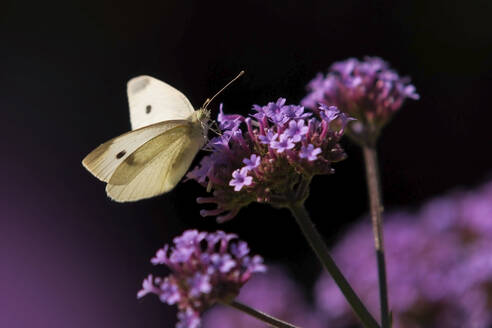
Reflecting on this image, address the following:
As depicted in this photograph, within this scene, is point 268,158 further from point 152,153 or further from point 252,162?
point 152,153

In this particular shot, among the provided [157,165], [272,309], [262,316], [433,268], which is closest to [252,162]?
[262,316]

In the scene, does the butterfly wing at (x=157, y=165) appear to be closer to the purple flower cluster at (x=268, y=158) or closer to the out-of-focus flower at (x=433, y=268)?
the purple flower cluster at (x=268, y=158)

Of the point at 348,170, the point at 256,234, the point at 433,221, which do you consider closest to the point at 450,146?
the point at 348,170

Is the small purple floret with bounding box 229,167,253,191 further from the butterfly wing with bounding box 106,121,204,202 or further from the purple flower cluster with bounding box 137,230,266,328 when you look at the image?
the butterfly wing with bounding box 106,121,204,202

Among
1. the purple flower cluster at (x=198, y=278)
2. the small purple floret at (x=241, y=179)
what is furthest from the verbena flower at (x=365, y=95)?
the purple flower cluster at (x=198, y=278)

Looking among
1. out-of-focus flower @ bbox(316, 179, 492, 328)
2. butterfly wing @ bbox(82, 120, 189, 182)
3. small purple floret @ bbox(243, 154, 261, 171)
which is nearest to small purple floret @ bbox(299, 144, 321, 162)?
small purple floret @ bbox(243, 154, 261, 171)

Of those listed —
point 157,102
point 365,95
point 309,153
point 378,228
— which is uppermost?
point 365,95
